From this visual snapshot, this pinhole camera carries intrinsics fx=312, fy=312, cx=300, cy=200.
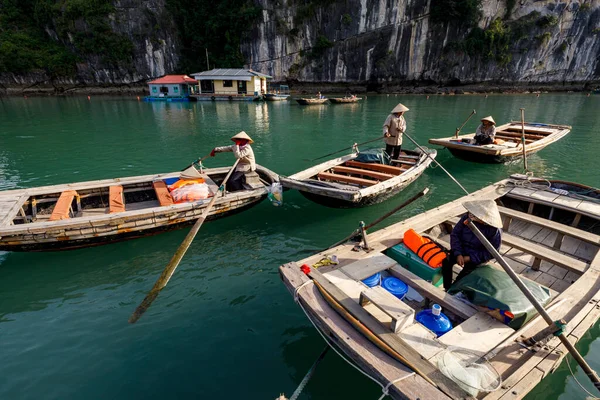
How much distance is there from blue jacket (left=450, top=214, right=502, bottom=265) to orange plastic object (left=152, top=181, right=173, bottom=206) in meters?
6.19

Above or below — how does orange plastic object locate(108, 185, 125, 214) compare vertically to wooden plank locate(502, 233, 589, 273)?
below

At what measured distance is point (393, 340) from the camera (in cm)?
327

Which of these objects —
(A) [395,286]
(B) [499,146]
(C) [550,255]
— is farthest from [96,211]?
(B) [499,146]

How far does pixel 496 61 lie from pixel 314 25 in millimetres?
30781

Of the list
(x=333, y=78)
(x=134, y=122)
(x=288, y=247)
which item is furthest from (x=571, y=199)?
(x=333, y=78)

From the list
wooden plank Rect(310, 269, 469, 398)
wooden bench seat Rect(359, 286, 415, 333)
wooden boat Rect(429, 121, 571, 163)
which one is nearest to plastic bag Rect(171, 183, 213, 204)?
wooden plank Rect(310, 269, 469, 398)

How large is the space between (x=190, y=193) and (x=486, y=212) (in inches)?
252

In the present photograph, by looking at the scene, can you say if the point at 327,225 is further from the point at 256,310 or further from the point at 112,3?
the point at 112,3

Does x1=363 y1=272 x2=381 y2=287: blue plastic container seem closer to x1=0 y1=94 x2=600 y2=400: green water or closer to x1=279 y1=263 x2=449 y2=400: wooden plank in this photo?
x1=279 y1=263 x2=449 y2=400: wooden plank

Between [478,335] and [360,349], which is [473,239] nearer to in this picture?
[478,335]

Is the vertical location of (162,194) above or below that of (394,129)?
below

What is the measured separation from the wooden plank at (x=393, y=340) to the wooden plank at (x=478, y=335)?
0.44 m

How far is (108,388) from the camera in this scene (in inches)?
161

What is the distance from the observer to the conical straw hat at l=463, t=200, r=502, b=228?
406cm
